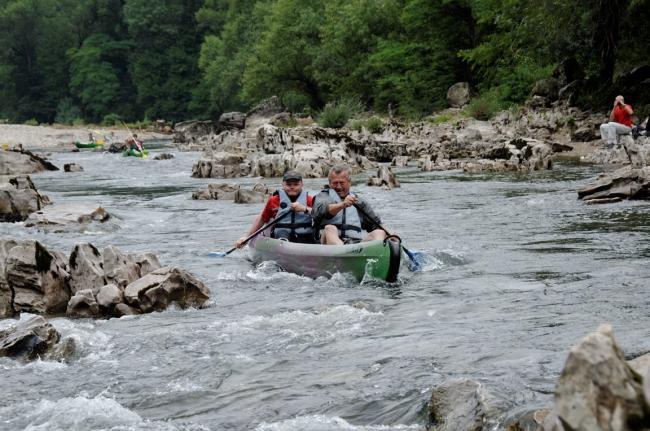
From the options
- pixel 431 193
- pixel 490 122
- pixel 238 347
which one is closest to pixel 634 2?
pixel 490 122

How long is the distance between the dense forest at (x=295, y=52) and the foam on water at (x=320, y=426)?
66.6 ft

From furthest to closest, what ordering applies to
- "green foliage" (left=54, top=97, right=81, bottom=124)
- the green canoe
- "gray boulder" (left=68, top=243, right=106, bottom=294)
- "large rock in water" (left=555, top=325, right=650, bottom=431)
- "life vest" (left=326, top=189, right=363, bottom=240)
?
"green foliage" (left=54, top=97, right=81, bottom=124), "life vest" (left=326, top=189, right=363, bottom=240), the green canoe, "gray boulder" (left=68, top=243, right=106, bottom=294), "large rock in water" (left=555, top=325, right=650, bottom=431)

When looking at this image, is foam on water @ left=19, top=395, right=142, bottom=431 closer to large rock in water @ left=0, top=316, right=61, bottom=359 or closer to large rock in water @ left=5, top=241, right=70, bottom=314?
large rock in water @ left=0, top=316, right=61, bottom=359

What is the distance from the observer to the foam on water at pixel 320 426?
14.4 ft

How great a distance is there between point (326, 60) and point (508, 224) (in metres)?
31.6

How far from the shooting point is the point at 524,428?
394 cm

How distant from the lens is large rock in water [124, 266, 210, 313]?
746cm

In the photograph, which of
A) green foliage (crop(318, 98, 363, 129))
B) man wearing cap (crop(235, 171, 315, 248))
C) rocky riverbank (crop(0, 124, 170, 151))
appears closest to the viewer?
man wearing cap (crop(235, 171, 315, 248))

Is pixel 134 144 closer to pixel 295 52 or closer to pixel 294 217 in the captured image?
pixel 295 52

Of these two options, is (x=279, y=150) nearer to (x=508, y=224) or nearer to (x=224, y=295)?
(x=508, y=224)

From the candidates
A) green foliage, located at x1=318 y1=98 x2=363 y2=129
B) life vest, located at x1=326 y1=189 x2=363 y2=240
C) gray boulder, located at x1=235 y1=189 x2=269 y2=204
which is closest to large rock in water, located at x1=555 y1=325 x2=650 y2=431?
life vest, located at x1=326 y1=189 x2=363 y2=240

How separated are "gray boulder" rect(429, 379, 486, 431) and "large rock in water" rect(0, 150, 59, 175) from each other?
21596 millimetres

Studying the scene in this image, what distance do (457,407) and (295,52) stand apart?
135 ft

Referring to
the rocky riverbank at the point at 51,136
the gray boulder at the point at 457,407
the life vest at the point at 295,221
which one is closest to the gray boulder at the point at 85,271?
the life vest at the point at 295,221
